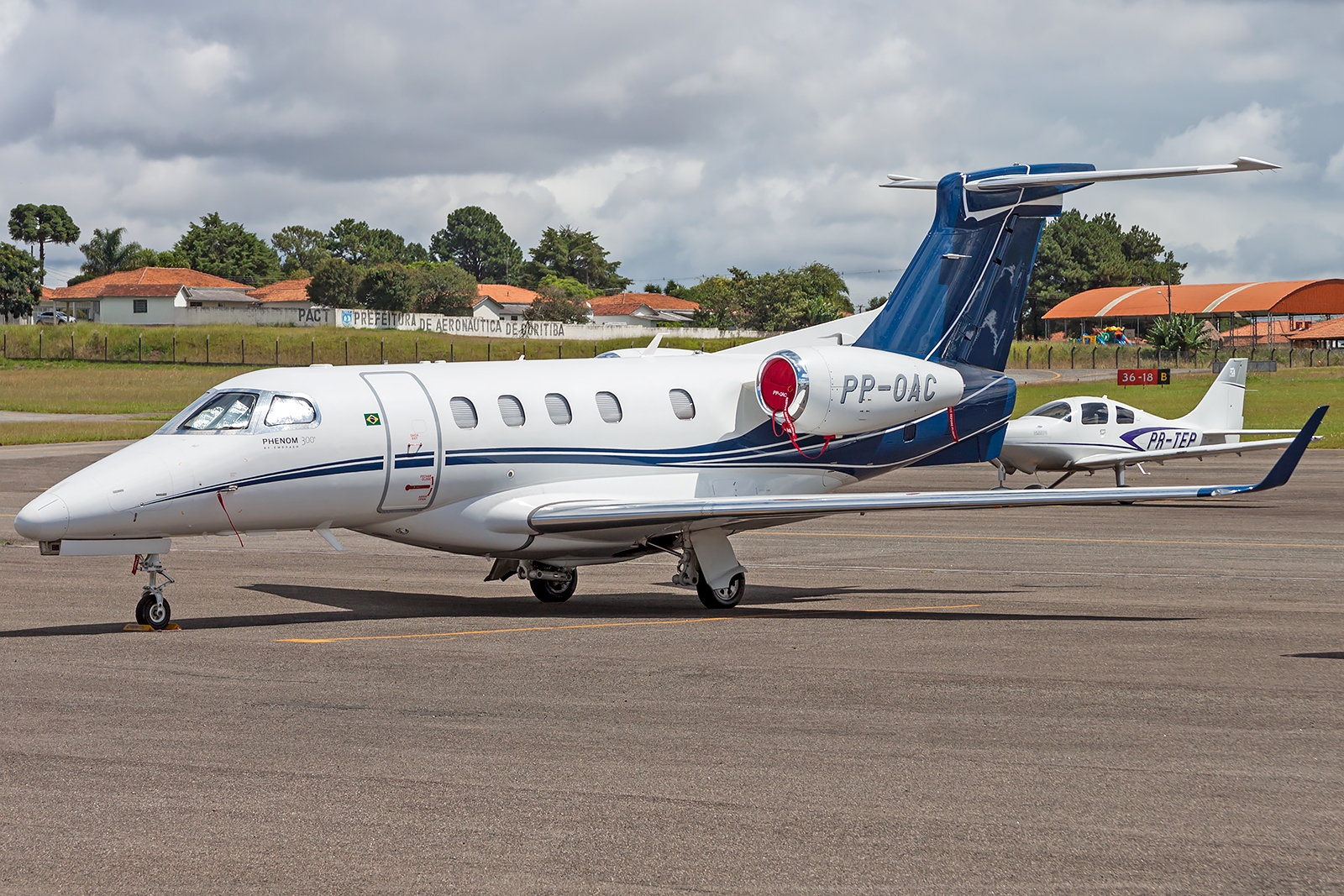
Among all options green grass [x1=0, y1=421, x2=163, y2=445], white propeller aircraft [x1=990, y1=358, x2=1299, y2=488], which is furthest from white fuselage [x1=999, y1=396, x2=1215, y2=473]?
green grass [x1=0, y1=421, x2=163, y2=445]

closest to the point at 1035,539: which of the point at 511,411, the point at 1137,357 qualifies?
the point at 511,411

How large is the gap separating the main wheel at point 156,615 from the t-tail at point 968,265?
10068 millimetres

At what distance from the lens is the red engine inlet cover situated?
61.8 ft

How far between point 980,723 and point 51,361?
112782 millimetres

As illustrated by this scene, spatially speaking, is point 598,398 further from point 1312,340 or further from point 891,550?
point 1312,340

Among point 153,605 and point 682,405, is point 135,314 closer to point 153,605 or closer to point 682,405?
point 682,405

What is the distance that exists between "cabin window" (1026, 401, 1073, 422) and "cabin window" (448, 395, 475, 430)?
20934 millimetres

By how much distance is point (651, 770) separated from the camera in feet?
30.5

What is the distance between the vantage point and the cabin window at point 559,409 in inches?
694

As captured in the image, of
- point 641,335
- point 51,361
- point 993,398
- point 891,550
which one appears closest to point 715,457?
point 993,398

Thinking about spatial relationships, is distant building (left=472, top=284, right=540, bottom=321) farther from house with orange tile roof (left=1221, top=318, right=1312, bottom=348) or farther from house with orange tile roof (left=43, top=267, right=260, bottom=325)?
house with orange tile roof (left=1221, top=318, right=1312, bottom=348)

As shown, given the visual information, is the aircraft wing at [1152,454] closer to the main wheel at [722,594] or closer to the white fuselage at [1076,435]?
the white fuselage at [1076,435]

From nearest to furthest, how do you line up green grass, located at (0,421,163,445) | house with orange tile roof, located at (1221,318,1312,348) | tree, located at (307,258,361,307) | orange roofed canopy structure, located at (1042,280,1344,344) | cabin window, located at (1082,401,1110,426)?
cabin window, located at (1082,401,1110,426)
green grass, located at (0,421,163,445)
orange roofed canopy structure, located at (1042,280,1344,344)
tree, located at (307,258,361,307)
house with orange tile roof, located at (1221,318,1312,348)

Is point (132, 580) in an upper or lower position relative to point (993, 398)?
lower
